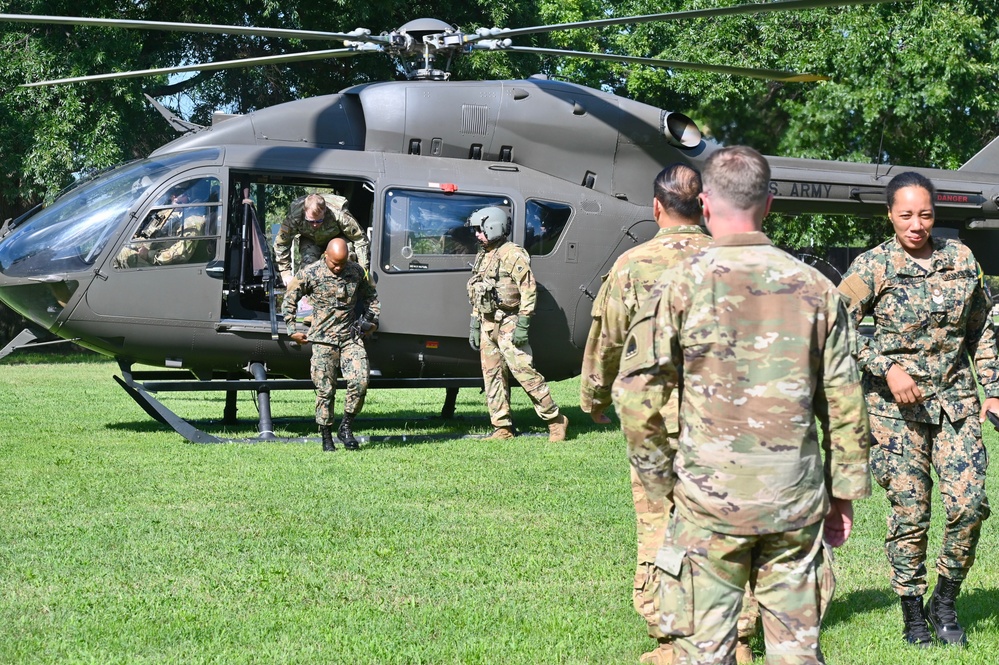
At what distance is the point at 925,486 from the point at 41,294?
296 inches

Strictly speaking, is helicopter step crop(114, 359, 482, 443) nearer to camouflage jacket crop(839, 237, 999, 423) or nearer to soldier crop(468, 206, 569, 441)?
soldier crop(468, 206, 569, 441)

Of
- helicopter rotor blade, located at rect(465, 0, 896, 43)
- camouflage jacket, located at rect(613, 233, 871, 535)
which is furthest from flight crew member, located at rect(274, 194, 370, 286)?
camouflage jacket, located at rect(613, 233, 871, 535)

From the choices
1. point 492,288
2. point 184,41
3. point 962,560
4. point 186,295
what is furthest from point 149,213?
point 184,41

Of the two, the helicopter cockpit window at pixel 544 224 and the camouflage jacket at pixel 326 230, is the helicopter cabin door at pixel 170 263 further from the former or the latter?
the helicopter cockpit window at pixel 544 224

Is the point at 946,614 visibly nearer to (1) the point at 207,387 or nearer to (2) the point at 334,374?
(2) the point at 334,374

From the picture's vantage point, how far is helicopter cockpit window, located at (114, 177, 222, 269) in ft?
31.2

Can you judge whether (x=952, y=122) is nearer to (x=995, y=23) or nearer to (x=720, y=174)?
(x=995, y=23)

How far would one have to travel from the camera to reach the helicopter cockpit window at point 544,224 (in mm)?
10359

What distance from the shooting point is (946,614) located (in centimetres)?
451

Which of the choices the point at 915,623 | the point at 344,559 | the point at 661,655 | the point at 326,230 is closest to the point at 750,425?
the point at 661,655

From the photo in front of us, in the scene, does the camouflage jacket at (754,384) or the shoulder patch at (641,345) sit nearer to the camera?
the camouflage jacket at (754,384)

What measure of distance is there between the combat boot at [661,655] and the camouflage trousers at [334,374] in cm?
534

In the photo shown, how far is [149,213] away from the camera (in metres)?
9.50

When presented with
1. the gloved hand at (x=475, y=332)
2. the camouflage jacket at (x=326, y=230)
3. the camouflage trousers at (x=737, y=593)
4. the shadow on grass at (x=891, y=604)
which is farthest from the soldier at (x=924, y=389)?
the camouflage jacket at (x=326, y=230)
